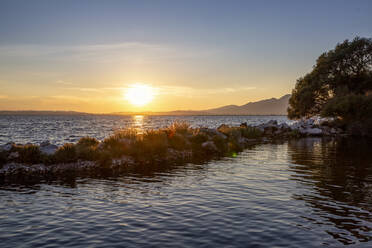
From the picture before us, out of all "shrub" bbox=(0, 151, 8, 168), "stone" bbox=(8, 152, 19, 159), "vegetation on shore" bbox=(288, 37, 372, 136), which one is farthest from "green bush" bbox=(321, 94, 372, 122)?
"shrub" bbox=(0, 151, 8, 168)

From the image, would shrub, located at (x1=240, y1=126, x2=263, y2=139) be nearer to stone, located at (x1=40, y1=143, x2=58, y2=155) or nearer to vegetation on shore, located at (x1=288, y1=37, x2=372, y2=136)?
vegetation on shore, located at (x1=288, y1=37, x2=372, y2=136)

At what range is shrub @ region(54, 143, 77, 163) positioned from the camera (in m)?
19.6

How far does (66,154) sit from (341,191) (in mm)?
16222

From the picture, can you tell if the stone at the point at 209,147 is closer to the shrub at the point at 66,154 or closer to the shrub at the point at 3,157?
the shrub at the point at 66,154

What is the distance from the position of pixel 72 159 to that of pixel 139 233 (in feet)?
42.5

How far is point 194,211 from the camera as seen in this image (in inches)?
420

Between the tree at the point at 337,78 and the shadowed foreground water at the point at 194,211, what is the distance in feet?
127

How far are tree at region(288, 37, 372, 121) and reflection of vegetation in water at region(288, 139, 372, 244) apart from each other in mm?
29985

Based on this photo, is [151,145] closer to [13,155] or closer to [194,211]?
[13,155]

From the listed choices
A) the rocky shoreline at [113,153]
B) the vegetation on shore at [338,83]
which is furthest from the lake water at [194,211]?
the vegetation on shore at [338,83]

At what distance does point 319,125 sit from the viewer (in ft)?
188

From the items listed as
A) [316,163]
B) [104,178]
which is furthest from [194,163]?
[316,163]

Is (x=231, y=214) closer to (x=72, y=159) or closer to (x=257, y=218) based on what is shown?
(x=257, y=218)

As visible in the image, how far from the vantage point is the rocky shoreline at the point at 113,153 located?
1838cm
